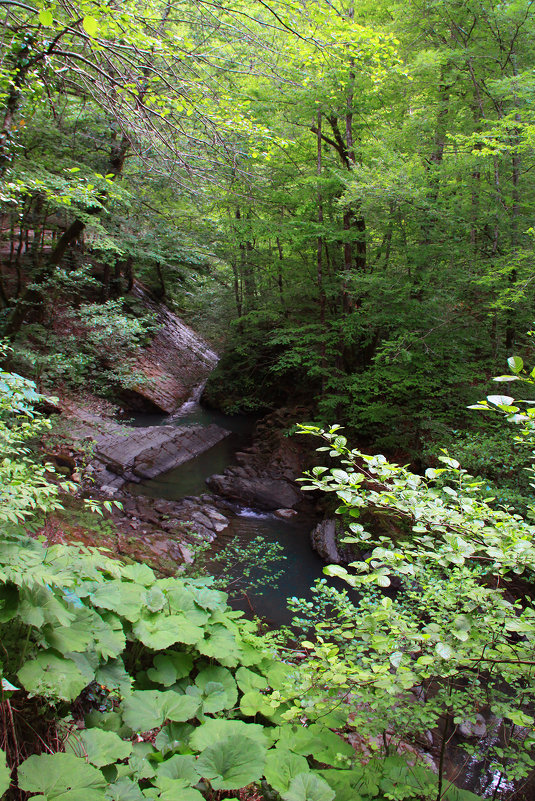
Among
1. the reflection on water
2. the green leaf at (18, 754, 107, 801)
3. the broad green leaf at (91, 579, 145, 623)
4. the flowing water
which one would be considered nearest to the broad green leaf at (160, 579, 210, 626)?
the broad green leaf at (91, 579, 145, 623)

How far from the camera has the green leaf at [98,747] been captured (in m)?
1.58

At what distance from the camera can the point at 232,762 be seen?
1.73m

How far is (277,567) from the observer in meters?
6.70

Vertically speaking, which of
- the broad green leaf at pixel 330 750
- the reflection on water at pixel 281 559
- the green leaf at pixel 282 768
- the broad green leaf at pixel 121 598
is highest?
the broad green leaf at pixel 121 598

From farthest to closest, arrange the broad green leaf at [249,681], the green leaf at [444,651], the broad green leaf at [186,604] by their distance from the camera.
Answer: the broad green leaf at [186,604]
the broad green leaf at [249,681]
the green leaf at [444,651]

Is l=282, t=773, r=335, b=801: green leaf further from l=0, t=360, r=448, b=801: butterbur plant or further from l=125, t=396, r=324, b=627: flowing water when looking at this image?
l=125, t=396, r=324, b=627: flowing water

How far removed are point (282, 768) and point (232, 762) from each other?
275mm

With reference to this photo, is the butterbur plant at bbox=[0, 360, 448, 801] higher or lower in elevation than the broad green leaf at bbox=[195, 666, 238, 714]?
higher

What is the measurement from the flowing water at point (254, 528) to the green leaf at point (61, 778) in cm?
309

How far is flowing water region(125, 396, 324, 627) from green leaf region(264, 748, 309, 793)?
251 centimetres

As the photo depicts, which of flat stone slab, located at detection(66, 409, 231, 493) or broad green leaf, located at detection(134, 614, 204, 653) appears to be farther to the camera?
flat stone slab, located at detection(66, 409, 231, 493)

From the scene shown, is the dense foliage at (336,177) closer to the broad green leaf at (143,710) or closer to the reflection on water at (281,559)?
the reflection on water at (281,559)

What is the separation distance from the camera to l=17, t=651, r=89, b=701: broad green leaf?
159 centimetres

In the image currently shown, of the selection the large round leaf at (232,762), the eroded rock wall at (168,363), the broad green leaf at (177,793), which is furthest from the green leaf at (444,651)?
the eroded rock wall at (168,363)
